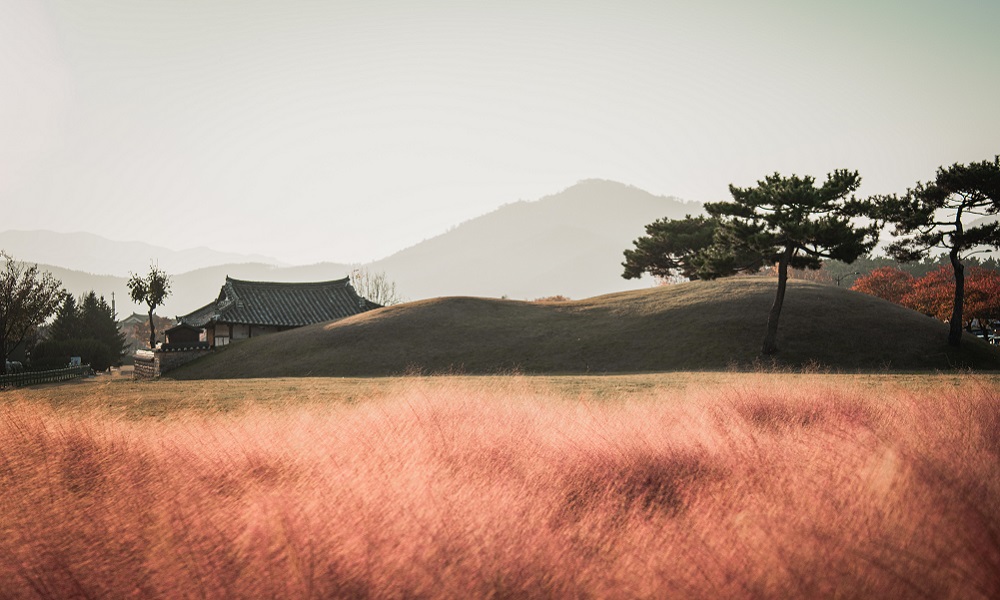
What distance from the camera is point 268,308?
51.1 m

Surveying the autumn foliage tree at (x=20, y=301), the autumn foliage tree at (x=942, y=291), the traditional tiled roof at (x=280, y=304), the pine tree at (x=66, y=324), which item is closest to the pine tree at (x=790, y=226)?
the autumn foliage tree at (x=942, y=291)

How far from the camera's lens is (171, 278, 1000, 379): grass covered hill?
28.5m

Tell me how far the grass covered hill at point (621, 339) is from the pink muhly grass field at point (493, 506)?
2108cm

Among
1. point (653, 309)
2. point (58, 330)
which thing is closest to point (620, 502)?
point (653, 309)

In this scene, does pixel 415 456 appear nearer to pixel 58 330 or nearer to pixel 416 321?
pixel 416 321

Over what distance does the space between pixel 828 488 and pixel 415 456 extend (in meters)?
2.98

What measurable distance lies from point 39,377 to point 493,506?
32.3 m

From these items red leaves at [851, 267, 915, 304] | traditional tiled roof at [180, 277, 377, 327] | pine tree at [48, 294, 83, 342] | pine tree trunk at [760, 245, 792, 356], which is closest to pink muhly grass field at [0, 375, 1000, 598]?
pine tree trunk at [760, 245, 792, 356]

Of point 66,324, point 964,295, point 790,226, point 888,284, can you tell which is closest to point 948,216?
point 790,226

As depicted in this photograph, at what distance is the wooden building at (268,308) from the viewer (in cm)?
4838

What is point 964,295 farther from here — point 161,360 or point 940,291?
point 161,360

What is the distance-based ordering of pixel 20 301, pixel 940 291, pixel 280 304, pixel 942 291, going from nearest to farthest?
pixel 20 301 < pixel 280 304 < pixel 942 291 < pixel 940 291

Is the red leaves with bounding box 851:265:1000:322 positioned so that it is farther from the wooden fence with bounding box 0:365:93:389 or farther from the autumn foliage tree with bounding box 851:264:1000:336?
the wooden fence with bounding box 0:365:93:389

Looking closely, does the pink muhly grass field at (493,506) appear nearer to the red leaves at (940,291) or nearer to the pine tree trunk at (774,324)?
the pine tree trunk at (774,324)
